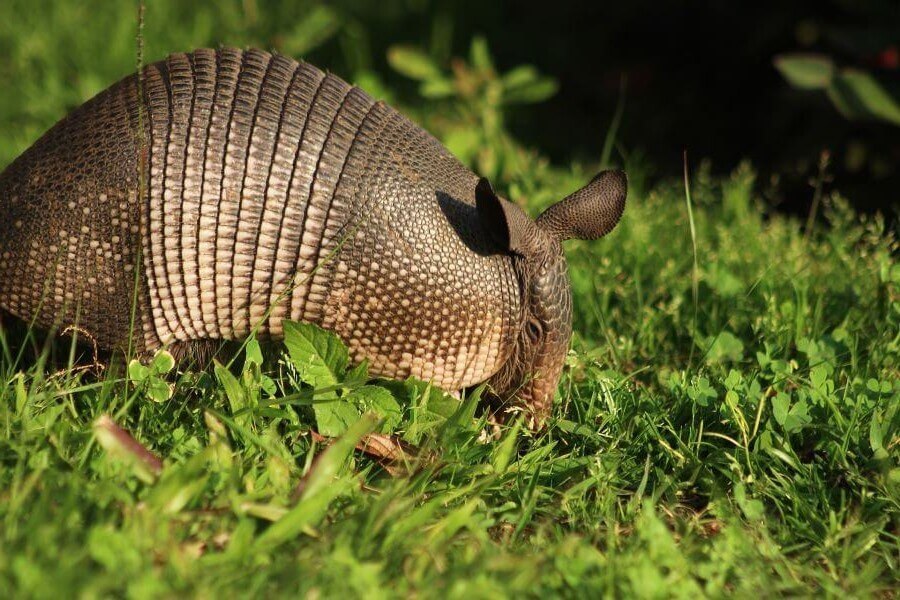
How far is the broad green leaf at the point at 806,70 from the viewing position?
5.15 meters

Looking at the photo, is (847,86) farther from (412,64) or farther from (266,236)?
(266,236)

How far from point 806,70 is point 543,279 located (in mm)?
2443

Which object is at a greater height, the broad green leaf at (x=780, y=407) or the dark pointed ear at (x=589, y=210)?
the dark pointed ear at (x=589, y=210)

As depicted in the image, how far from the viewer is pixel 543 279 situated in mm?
3637

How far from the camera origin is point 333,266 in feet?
11.6

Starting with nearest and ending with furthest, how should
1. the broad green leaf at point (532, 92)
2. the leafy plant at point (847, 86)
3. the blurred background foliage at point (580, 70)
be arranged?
1. the leafy plant at point (847, 86)
2. the blurred background foliage at point (580, 70)
3. the broad green leaf at point (532, 92)

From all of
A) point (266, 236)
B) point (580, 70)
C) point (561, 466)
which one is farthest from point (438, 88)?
point (561, 466)

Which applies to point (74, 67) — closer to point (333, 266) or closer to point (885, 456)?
point (333, 266)

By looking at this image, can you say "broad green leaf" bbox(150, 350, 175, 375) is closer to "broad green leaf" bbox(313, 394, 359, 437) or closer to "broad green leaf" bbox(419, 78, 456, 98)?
"broad green leaf" bbox(313, 394, 359, 437)

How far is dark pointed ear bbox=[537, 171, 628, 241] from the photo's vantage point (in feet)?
12.3

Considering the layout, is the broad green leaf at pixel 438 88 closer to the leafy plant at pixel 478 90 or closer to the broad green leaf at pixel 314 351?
the leafy plant at pixel 478 90

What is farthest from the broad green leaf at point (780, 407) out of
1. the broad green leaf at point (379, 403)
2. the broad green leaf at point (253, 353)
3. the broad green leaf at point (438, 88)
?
the broad green leaf at point (438, 88)

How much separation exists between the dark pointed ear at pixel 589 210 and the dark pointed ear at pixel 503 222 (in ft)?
0.57

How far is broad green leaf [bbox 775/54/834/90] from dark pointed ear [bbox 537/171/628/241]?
188 cm
